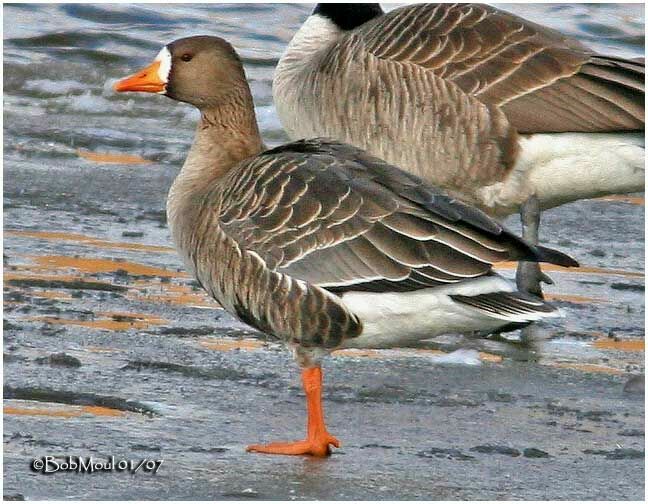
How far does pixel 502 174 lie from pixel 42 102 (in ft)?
20.6

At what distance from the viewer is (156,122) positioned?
41.5 feet

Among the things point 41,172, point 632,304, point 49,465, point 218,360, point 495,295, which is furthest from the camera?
point 41,172

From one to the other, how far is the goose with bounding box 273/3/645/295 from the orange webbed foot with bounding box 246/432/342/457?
2.71 meters

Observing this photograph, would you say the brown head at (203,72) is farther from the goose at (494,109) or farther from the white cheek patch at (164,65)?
the goose at (494,109)

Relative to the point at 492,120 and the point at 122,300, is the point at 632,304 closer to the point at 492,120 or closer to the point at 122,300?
the point at 492,120

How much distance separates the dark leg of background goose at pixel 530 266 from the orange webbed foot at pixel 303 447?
2.57 m

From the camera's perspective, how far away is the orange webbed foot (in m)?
5.16

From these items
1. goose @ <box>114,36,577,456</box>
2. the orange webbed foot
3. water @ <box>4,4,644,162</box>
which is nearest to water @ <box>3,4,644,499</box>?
the orange webbed foot

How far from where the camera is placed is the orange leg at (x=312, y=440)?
5188mm

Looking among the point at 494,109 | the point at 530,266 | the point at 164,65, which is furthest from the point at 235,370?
the point at 494,109

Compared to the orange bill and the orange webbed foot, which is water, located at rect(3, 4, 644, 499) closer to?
the orange webbed foot

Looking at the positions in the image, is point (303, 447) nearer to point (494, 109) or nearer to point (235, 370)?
point (235, 370)

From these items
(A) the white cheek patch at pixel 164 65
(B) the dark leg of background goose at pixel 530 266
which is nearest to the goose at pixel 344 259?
(A) the white cheek patch at pixel 164 65

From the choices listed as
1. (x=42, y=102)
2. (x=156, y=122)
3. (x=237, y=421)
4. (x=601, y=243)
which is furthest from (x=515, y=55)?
(x=42, y=102)
